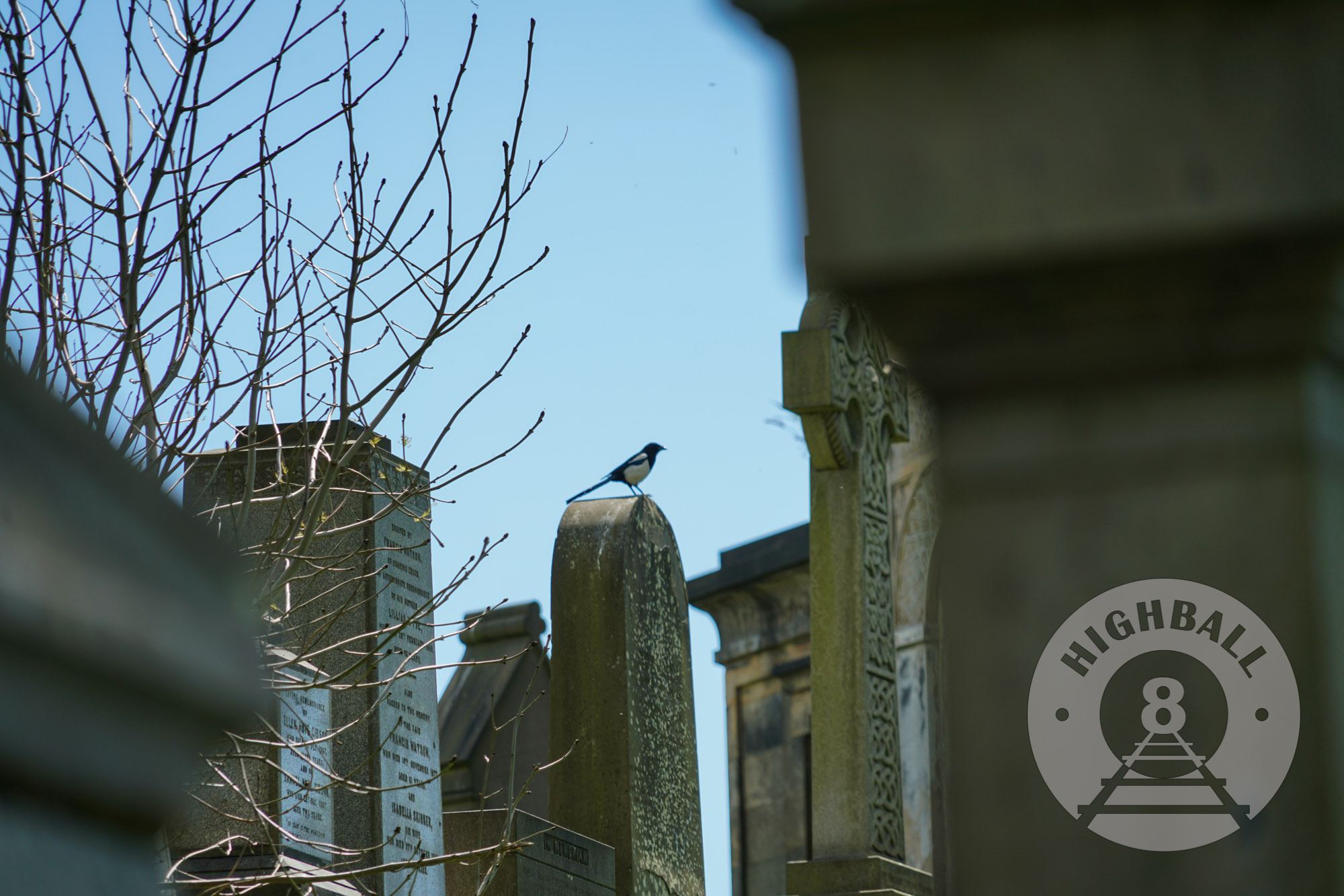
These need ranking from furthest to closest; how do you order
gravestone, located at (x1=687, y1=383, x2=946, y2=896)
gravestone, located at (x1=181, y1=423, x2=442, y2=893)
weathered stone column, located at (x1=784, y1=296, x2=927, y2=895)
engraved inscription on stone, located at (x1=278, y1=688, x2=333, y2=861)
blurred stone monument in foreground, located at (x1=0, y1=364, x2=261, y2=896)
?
gravestone, located at (x1=687, y1=383, x2=946, y2=896) < weathered stone column, located at (x1=784, y1=296, x2=927, y2=895) < gravestone, located at (x1=181, y1=423, x2=442, y2=893) < engraved inscription on stone, located at (x1=278, y1=688, x2=333, y2=861) < blurred stone monument in foreground, located at (x1=0, y1=364, x2=261, y2=896)

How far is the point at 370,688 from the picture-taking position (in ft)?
25.0

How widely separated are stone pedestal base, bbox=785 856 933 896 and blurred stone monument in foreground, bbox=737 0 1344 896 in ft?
21.4

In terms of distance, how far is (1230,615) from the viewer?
55.4 inches

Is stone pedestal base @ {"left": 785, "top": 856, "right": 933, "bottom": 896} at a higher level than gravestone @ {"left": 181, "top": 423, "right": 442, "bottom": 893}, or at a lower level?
lower

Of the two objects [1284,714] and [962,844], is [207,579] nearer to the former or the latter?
[962,844]

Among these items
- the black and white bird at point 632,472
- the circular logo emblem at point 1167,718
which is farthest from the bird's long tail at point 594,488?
the circular logo emblem at point 1167,718

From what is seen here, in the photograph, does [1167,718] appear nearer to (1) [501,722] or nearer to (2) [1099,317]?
(2) [1099,317]

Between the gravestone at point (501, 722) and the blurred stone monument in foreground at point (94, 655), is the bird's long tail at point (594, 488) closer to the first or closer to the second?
the gravestone at point (501, 722)

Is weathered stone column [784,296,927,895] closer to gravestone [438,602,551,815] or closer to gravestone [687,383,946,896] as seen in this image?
gravestone [687,383,946,896]

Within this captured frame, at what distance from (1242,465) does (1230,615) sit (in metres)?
0.13

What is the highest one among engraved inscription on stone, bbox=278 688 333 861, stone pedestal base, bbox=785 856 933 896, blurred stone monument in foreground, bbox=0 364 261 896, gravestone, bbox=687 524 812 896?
gravestone, bbox=687 524 812 896

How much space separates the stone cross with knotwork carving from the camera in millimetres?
8078

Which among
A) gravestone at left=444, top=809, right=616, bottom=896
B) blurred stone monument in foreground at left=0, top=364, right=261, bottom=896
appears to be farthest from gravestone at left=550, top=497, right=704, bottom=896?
blurred stone monument in foreground at left=0, top=364, right=261, bottom=896

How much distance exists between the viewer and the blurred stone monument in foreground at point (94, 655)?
86 cm
